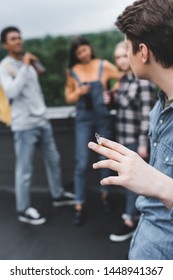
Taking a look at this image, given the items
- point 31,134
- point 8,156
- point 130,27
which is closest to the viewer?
point 130,27

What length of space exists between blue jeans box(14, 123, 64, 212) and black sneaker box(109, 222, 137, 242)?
30.4 inches

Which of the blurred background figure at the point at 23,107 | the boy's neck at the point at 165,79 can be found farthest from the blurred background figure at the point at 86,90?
the boy's neck at the point at 165,79

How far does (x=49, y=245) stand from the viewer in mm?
2729

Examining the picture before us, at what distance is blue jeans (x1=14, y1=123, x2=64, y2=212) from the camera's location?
289 centimetres

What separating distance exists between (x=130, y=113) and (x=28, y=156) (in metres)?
0.86

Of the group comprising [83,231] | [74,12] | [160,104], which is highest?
[74,12]

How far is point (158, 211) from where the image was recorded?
47.3 inches

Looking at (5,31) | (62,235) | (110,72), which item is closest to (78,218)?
(62,235)

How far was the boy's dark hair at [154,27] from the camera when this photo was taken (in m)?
1.07

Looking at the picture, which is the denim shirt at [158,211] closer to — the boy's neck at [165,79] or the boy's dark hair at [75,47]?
the boy's neck at [165,79]
